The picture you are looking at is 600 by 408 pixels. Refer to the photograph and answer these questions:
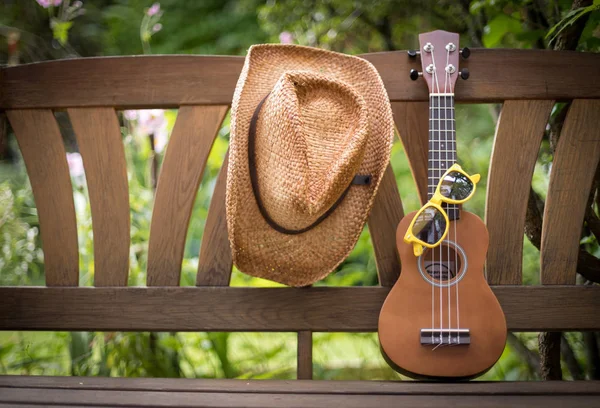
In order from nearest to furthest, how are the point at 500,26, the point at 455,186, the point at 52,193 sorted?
the point at 455,186, the point at 52,193, the point at 500,26

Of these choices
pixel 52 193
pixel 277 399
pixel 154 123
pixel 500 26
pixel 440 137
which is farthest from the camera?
pixel 154 123

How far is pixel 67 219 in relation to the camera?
1.85 metres

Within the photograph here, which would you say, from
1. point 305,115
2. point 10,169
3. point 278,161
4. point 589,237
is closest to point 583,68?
point 589,237

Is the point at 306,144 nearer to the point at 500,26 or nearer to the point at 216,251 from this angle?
the point at 216,251

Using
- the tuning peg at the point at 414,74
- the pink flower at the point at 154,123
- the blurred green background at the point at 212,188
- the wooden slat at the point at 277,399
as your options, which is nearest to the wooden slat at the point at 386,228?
the tuning peg at the point at 414,74

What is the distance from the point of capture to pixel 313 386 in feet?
5.04

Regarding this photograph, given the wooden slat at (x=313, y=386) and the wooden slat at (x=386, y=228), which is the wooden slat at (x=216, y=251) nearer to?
the wooden slat at (x=313, y=386)

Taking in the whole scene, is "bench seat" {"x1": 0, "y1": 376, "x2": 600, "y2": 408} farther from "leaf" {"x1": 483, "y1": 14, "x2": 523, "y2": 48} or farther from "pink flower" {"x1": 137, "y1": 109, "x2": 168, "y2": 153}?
"pink flower" {"x1": 137, "y1": 109, "x2": 168, "y2": 153}

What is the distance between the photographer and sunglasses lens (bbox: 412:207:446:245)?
5.03ft

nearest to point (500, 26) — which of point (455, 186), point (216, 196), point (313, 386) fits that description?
point (455, 186)

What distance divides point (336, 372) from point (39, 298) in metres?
1.52

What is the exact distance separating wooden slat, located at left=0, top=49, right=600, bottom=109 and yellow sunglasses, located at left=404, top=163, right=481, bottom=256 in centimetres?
36

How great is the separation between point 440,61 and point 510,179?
43 centimetres

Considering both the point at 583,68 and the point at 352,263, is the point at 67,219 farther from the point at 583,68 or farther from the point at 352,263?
the point at 352,263
